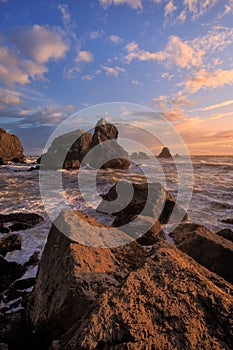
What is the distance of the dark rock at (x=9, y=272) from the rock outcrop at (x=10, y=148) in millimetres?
41486

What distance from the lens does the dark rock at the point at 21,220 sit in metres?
7.52

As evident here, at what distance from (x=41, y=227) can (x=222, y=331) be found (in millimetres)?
6806

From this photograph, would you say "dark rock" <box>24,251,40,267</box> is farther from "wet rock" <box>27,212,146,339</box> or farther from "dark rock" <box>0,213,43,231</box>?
"dark rock" <box>0,213,43,231</box>

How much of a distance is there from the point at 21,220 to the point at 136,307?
719cm

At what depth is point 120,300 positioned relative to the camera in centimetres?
190

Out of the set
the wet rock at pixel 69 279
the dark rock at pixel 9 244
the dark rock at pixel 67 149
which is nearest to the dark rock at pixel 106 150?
the dark rock at pixel 67 149

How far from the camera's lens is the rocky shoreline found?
5.67 feet

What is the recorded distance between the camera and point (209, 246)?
4527mm

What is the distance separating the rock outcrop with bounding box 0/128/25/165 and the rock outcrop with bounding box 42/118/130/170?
37.4 feet

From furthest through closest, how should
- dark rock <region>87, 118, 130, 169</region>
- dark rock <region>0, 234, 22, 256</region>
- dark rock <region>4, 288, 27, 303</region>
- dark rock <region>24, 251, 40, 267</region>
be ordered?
dark rock <region>87, 118, 130, 169</region> < dark rock <region>0, 234, 22, 256</region> < dark rock <region>24, 251, 40, 267</region> < dark rock <region>4, 288, 27, 303</region>

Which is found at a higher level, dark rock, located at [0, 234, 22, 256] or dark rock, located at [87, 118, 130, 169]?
dark rock, located at [87, 118, 130, 169]

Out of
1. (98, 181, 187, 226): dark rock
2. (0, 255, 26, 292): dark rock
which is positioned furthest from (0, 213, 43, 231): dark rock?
(98, 181, 187, 226): dark rock

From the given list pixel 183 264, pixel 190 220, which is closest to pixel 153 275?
pixel 183 264

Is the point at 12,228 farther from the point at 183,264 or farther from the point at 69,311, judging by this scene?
the point at 183,264
